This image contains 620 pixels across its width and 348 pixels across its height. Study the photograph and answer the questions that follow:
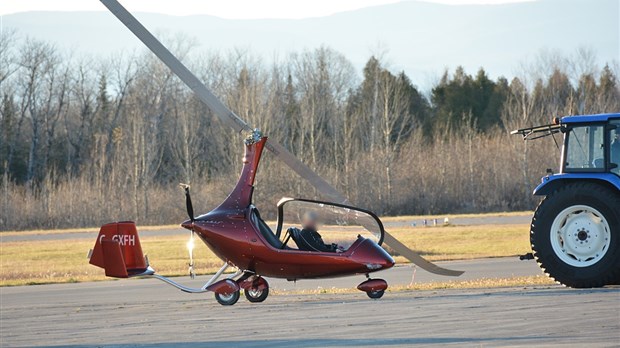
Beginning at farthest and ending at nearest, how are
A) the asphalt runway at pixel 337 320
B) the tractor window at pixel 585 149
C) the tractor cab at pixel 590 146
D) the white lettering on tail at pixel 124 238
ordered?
the tractor window at pixel 585 149 < the tractor cab at pixel 590 146 < the asphalt runway at pixel 337 320 < the white lettering on tail at pixel 124 238

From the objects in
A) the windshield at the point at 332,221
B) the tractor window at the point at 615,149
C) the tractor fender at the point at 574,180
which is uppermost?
the tractor window at the point at 615,149

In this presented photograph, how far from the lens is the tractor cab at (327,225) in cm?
1033

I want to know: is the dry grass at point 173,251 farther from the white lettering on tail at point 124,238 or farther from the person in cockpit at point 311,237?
the person in cockpit at point 311,237

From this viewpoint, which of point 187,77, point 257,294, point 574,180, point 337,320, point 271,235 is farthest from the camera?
point 337,320

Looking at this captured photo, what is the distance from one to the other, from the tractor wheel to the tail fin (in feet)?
16.3

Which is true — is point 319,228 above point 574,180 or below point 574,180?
below

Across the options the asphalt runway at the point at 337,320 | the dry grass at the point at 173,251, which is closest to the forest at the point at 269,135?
the dry grass at the point at 173,251

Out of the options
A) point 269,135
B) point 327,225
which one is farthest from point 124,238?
point 269,135

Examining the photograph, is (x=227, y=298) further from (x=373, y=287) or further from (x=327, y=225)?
(x=373, y=287)

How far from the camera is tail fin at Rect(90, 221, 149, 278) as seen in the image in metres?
10.4

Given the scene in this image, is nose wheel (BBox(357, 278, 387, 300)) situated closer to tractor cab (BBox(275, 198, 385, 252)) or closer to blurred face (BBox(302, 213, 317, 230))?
tractor cab (BBox(275, 198, 385, 252))

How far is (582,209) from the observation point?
39.4 ft

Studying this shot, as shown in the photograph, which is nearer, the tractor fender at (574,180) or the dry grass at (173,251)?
the tractor fender at (574,180)

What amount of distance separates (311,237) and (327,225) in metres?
0.22
